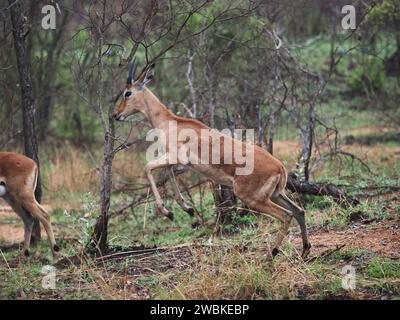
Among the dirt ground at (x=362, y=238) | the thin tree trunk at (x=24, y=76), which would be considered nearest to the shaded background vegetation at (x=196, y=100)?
the thin tree trunk at (x=24, y=76)

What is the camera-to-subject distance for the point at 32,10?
12.5 m

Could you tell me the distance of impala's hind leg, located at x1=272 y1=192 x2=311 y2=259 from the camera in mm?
8371

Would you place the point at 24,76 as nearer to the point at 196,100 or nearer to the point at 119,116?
the point at 119,116

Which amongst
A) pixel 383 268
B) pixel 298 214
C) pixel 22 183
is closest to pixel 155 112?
pixel 22 183

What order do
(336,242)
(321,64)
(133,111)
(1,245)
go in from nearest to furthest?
1. (336,242)
2. (133,111)
3. (1,245)
4. (321,64)

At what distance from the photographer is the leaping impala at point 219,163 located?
8.52 meters

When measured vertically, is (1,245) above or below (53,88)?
below

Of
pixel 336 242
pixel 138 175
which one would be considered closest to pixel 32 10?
pixel 138 175

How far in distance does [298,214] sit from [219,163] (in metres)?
1.09

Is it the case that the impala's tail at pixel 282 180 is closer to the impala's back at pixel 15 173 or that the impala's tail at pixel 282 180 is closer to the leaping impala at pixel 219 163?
the leaping impala at pixel 219 163

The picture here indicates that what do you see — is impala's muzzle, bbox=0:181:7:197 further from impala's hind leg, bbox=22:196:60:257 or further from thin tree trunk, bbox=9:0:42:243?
thin tree trunk, bbox=9:0:42:243

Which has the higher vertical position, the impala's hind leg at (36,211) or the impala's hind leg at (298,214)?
the impala's hind leg at (298,214)
